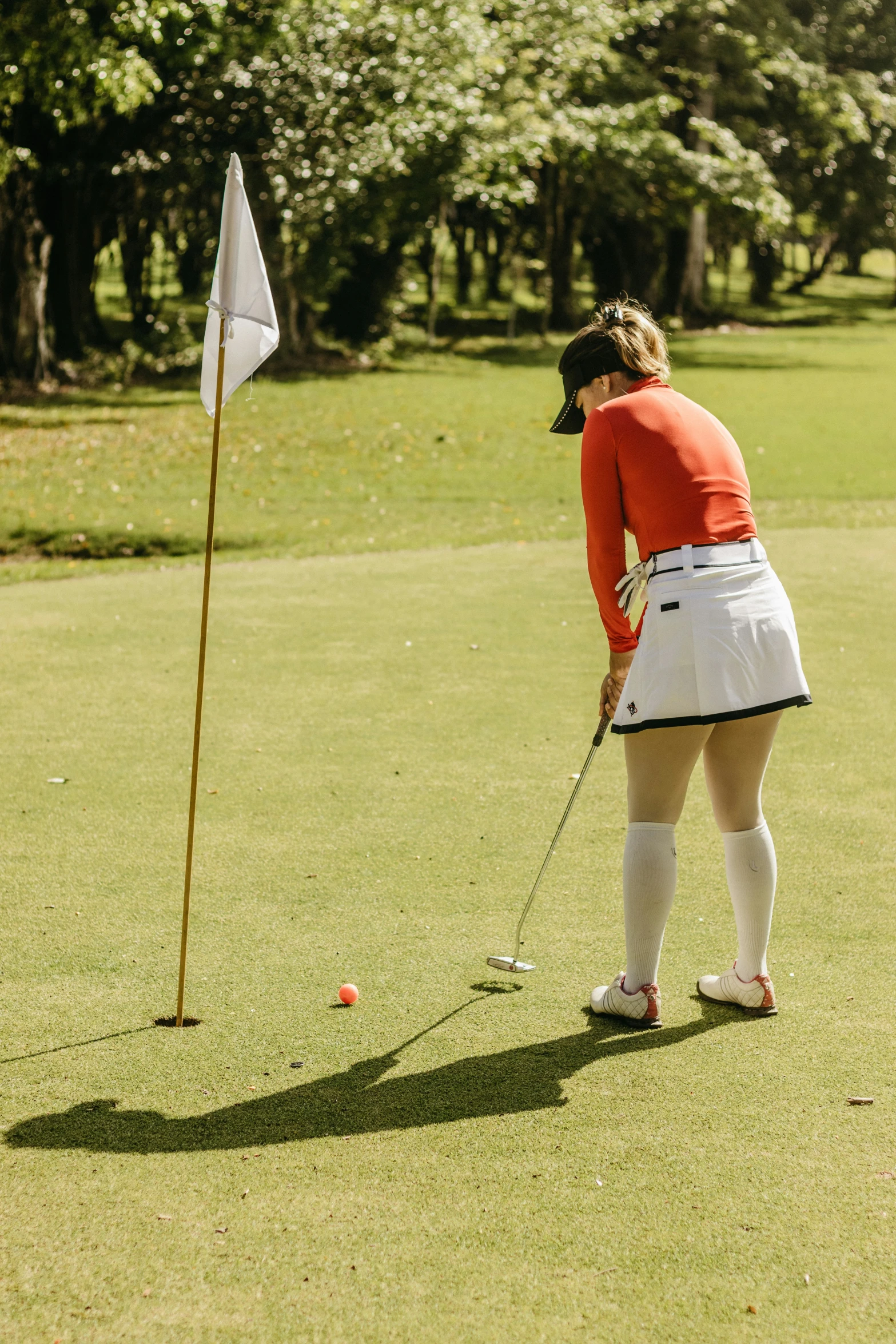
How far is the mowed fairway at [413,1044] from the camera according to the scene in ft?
9.12

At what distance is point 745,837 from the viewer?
13.1ft

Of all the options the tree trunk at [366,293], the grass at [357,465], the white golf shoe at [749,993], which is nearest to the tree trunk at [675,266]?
the tree trunk at [366,293]

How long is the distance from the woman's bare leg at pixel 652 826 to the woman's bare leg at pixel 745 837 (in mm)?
108

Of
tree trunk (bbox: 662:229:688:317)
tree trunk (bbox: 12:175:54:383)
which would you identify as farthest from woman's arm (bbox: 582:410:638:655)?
tree trunk (bbox: 662:229:688:317)

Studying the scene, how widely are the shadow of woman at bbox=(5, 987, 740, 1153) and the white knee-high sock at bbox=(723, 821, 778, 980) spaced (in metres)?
0.36

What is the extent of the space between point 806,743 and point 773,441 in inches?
631

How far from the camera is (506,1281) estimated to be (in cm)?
278

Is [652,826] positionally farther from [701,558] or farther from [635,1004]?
[701,558]

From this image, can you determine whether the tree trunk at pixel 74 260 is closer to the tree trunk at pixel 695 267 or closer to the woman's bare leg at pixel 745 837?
the tree trunk at pixel 695 267

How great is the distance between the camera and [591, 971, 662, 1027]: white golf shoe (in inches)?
156

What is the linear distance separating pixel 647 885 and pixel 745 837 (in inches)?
14.2

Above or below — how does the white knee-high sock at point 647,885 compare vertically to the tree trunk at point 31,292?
below

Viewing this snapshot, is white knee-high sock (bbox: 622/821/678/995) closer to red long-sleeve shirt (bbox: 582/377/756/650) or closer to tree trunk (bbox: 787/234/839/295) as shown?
red long-sleeve shirt (bbox: 582/377/756/650)

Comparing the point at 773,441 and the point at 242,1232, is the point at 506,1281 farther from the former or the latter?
the point at 773,441
